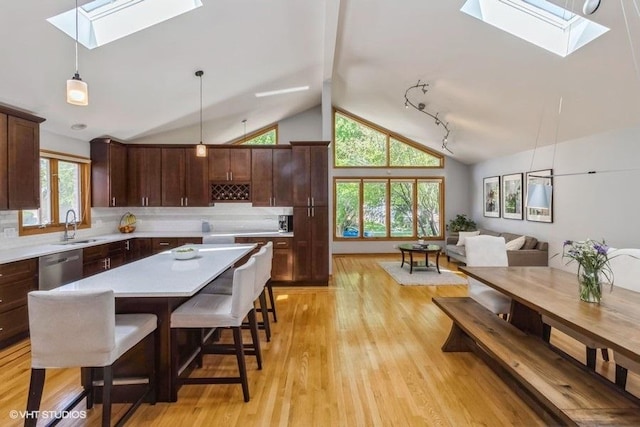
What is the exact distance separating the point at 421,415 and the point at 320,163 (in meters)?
3.84

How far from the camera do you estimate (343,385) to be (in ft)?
8.03

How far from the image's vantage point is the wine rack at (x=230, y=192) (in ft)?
18.6

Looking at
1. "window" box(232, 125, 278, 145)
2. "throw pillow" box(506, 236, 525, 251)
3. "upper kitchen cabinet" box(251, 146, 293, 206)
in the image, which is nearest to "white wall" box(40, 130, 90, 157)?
"upper kitchen cabinet" box(251, 146, 293, 206)

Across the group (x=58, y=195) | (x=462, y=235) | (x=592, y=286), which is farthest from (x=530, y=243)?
(x=58, y=195)

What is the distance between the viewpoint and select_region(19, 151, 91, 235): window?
397 cm

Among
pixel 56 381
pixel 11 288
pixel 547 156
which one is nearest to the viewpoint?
pixel 56 381

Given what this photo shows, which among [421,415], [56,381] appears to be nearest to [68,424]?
[56,381]

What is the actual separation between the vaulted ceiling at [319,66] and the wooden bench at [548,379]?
2674 millimetres

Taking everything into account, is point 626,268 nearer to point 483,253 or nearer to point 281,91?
point 483,253

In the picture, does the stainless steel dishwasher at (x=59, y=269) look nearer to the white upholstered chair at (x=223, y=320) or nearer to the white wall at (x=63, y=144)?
the white wall at (x=63, y=144)

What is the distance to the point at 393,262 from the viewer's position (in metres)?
7.21

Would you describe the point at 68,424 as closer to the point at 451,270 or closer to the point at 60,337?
the point at 60,337

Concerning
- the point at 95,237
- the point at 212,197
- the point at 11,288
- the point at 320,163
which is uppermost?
the point at 320,163

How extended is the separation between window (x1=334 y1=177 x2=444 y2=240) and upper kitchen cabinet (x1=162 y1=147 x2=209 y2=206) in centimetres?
372
